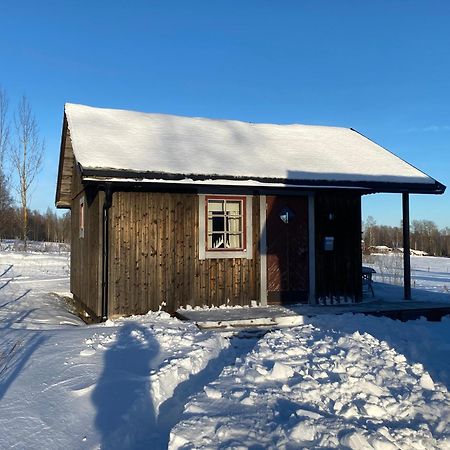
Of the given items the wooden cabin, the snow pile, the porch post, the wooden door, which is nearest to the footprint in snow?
the snow pile

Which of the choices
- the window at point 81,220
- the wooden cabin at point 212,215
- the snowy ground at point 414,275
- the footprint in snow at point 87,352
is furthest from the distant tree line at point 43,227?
the footprint in snow at point 87,352

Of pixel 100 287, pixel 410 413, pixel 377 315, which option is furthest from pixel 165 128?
pixel 410 413

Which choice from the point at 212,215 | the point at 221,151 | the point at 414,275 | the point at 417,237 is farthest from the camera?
the point at 417,237

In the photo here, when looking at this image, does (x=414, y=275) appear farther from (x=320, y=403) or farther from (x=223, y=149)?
(x=320, y=403)

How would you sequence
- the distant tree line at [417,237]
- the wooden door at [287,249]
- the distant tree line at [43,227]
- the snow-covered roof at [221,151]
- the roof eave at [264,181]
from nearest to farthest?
the roof eave at [264,181]
the snow-covered roof at [221,151]
the wooden door at [287,249]
the distant tree line at [43,227]
the distant tree line at [417,237]

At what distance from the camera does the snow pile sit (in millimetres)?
3832

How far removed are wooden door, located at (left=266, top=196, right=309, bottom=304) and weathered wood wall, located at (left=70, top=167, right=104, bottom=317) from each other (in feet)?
11.5

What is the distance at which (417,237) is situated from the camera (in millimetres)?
66875

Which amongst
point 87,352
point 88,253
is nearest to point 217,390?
point 87,352

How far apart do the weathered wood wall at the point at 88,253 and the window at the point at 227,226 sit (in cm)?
217

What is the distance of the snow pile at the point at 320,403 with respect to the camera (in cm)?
383

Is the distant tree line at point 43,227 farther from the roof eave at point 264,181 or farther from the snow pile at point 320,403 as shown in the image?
the snow pile at point 320,403

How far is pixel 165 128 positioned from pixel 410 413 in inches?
362

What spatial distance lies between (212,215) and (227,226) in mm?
400
